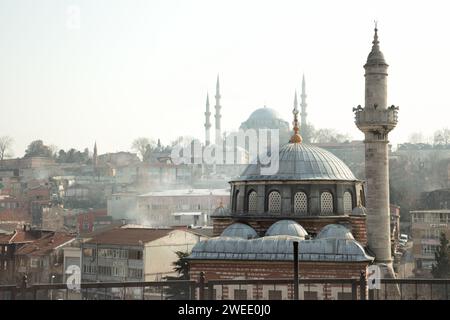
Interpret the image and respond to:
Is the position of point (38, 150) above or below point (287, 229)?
above

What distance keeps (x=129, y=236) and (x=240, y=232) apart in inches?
546

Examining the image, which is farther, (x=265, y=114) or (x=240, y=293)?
(x=265, y=114)

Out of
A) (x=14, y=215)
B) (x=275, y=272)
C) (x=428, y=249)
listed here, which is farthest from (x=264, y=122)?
(x=275, y=272)

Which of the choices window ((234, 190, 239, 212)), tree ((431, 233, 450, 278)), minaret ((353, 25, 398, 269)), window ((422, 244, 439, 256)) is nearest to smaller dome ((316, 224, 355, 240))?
minaret ((353, 25, 398, 269))

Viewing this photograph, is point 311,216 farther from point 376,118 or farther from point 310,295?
point 310,295

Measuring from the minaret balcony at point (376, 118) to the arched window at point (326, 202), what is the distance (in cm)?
174

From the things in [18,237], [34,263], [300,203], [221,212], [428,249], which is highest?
[300,203]

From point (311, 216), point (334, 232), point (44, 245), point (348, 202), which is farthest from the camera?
point (44, 245)

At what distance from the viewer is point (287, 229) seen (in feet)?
49.8

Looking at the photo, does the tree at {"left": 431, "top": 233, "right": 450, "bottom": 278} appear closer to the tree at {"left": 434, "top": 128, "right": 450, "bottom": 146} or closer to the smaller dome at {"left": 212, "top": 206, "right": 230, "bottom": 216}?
the smaller dome at {"left": 212, "top": 206, "right": 230, "bottom": 216}

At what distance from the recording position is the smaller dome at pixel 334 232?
14.9 metres

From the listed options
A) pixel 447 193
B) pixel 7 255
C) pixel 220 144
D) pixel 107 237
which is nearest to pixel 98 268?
pixel 107 237
